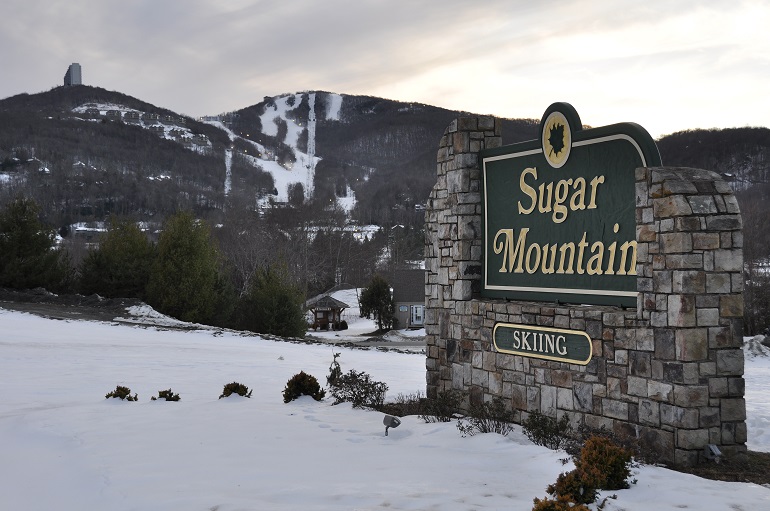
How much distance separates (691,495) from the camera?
579cm

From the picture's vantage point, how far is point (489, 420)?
8820 millimetres

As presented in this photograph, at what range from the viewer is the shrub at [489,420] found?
8602 millimetres

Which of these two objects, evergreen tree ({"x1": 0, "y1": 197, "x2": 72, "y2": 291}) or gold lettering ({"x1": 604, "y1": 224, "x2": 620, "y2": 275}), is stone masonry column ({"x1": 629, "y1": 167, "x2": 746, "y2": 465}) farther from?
evergreen tree ({"x1": 0, "y1": 197, "x2": 72, "y2": 291})

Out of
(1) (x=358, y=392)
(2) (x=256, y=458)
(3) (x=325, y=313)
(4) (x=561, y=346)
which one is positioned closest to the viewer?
(2) (x=256, y=458)

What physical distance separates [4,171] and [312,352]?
174123 mm

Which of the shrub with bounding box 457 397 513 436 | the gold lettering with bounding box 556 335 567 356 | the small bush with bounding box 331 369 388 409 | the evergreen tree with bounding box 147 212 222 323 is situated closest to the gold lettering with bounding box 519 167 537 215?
the gold lettering with bounding box 556 335 567 356

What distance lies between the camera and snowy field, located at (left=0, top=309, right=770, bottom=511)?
5844 mm

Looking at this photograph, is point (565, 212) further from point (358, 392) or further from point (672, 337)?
point (358, 392)

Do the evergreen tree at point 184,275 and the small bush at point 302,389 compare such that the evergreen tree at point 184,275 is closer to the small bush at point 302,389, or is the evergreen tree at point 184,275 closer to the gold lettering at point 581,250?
the small bush at point 302,389

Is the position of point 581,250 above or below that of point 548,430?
above

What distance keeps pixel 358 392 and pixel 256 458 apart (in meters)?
3.80

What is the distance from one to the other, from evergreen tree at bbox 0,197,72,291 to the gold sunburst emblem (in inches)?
1144

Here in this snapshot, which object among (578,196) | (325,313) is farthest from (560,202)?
(325,313)

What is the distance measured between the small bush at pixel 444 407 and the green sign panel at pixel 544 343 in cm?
99
